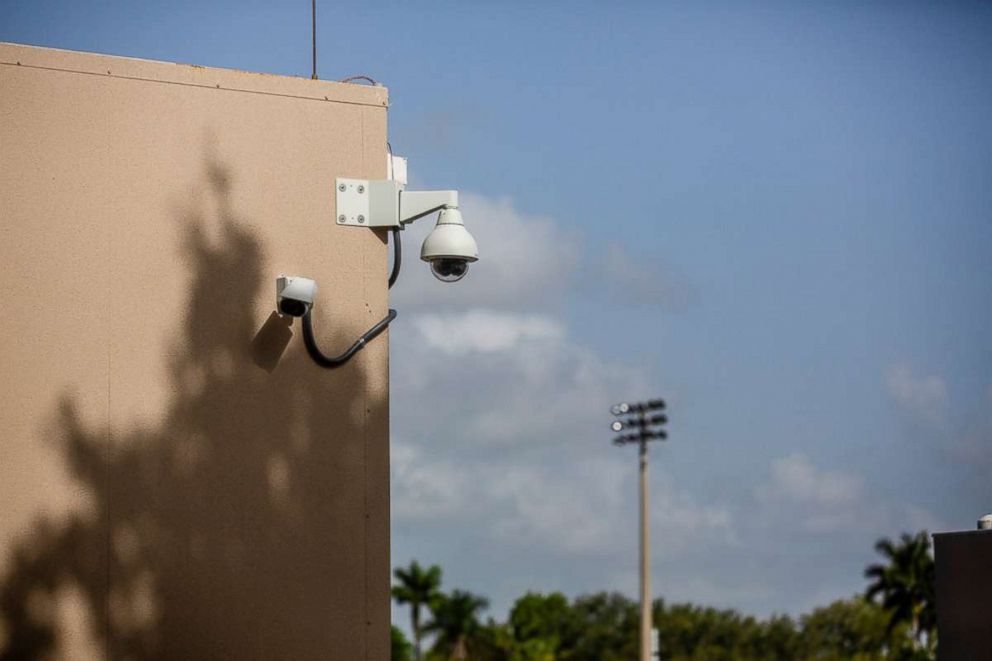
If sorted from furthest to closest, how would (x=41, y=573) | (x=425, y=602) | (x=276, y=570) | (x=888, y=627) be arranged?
(x=425, y=602), (x=888, y=627), (x=276, y=570), (x=41, y=573)

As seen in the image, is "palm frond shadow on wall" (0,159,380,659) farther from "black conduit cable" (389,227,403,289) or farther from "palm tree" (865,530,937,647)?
"palm tree" (865,530,937,647)

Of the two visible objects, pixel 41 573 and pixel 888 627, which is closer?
pixel 41 573

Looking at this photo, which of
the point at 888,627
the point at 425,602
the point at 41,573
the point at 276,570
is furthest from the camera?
the point at 425,602

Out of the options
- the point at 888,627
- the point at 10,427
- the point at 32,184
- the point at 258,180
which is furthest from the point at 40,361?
the point at 888,627

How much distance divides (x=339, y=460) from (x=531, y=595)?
65.0 m

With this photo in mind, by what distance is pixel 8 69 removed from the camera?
5.68 meters

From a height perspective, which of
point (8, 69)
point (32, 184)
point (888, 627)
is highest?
point (8, 69)

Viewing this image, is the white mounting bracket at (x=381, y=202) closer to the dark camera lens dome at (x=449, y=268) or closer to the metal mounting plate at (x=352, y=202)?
the metal mounting plate at (x=352, y=202)

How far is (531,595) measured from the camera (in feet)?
228

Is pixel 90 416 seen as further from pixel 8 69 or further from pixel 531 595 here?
pixel 531 595

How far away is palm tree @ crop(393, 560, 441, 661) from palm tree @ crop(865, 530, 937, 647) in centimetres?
2022

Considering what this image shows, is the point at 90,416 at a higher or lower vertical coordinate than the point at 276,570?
higher

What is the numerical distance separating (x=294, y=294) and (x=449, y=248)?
724mm

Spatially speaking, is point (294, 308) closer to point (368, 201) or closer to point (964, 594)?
point (368, 201)
